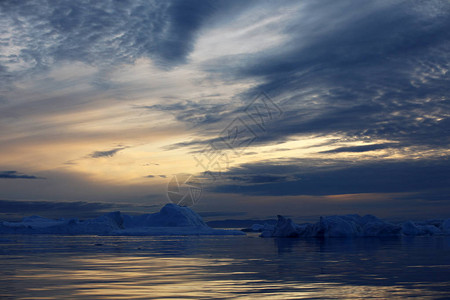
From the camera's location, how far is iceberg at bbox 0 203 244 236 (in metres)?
80.2

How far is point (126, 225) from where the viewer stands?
10281 centimetres

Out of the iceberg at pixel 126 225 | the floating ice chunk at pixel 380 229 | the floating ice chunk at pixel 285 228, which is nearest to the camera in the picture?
the floating ice chunk at pixel 285 228

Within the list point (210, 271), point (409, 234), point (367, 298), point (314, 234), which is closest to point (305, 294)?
point (367, 298)

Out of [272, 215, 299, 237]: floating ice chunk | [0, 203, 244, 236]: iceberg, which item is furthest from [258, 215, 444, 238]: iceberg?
[0, 203, 244, 236]: iceberg

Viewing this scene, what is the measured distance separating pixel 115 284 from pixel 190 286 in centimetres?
197

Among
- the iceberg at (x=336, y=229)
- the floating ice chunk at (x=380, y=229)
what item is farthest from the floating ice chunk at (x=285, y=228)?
the floating ice chunk at (x=380, y=229)

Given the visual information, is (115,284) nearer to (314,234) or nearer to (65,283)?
(65,283)

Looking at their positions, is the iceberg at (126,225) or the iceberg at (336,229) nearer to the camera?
the iceberg at (336,229)

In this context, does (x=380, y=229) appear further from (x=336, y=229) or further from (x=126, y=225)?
(x=126, y=225)

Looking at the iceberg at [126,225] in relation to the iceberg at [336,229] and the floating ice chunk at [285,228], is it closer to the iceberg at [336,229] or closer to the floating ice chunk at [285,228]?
the floating ice chunk at [285,228]

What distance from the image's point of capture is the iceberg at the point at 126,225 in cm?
8019

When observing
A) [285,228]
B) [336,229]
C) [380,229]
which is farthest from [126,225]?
[380,229]

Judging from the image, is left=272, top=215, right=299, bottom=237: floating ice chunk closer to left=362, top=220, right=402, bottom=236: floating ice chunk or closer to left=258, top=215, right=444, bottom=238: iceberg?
left=258, top=215, right=444, bottom=238: iceberg

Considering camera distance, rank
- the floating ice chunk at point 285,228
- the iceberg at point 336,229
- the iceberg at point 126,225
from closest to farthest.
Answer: the iceberg at point 336,229 < the floating ice chunk at point 285,228 < the iceberg at point 126,225
